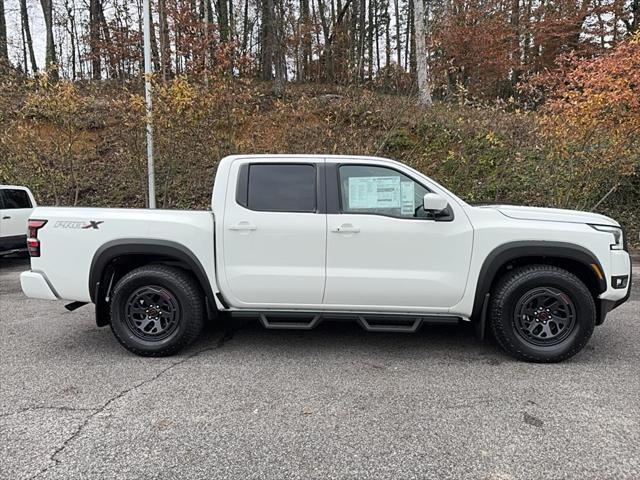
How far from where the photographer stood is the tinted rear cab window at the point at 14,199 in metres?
9.00

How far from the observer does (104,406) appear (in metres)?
3.35

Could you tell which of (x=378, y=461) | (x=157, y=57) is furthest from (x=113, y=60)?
(x=378, y=461)

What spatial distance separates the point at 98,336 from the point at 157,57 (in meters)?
10.6

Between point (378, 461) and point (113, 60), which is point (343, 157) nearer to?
point (378, 461)

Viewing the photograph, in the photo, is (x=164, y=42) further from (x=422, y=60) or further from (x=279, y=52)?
(x=422, y=60)

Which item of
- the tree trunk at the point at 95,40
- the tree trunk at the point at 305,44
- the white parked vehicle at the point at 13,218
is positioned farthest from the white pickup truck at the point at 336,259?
the tree trunk at the point at 305,44

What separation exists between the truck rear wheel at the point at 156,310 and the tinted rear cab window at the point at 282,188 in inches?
39.3

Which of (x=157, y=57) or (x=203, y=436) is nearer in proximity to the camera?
(x=203, y=436)

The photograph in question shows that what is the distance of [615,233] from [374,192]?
2.16m

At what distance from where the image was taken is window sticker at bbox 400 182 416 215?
4156 millimetres

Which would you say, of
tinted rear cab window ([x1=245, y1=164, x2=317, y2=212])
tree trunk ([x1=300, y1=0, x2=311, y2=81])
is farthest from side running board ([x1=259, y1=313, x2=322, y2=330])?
tree trunk ([x1=300, y1=0, x2=311, y2=81])

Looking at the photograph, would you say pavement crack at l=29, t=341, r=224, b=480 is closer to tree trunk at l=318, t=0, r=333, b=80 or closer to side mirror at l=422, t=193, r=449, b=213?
side mirror at l=422, t=193, r=449, b=213

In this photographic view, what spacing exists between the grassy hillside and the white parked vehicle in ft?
7.42

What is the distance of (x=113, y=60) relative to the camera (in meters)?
17.0
